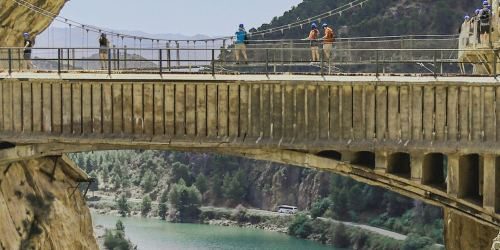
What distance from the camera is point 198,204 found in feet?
→ 339

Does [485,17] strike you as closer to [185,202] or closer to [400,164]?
[400,164]

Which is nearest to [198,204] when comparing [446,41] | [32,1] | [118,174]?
[118,174]

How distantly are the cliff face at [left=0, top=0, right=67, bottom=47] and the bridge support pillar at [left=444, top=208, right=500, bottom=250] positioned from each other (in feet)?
42.3

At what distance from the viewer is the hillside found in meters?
107

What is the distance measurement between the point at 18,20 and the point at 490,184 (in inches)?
705

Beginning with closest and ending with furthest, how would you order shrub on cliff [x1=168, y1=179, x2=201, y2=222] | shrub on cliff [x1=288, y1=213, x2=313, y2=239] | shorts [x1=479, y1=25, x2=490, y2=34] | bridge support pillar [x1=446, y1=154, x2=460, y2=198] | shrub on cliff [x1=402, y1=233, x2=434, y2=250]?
1. bridge support pillar [x1=446, y1=154, x2=460, y2=198]
2. shorts [x1=479, y1=25, x2=490, y2=34]
3. shrub on cliff [x1=402, y1=233, x2=434, y2=250]
4. shrub on cliff [x1=288, y1=213, x2=313, y2=239]
5. shrub on cliff [x1=168, y1=179, x2=201, y2=222]

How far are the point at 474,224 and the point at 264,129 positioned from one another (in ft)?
19.2

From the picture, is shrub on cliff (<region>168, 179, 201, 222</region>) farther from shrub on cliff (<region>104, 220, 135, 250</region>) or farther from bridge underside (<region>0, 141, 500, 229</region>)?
bridge underside (<region>0, 141, 500, 229</region>)

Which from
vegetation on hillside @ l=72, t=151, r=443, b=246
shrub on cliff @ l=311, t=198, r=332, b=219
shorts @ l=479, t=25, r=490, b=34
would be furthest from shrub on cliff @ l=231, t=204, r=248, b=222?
shorts @ l=479, t=25, r=490, b=34

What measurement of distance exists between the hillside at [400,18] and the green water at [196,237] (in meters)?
17.8

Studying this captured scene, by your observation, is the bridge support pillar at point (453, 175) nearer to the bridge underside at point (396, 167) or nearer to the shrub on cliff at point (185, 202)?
the bridge underside at point (396, 167)

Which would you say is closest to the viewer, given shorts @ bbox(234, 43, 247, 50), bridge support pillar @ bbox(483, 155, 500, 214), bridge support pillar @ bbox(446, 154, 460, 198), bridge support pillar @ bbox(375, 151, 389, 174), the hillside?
bridge support pillar @ bbox(483, 155, 500, 214)

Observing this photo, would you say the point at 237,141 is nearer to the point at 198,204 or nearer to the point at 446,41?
the point at 446,41

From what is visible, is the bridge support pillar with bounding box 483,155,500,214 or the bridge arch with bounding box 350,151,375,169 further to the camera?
the bridge arch with bounding box 350,151,375,169
